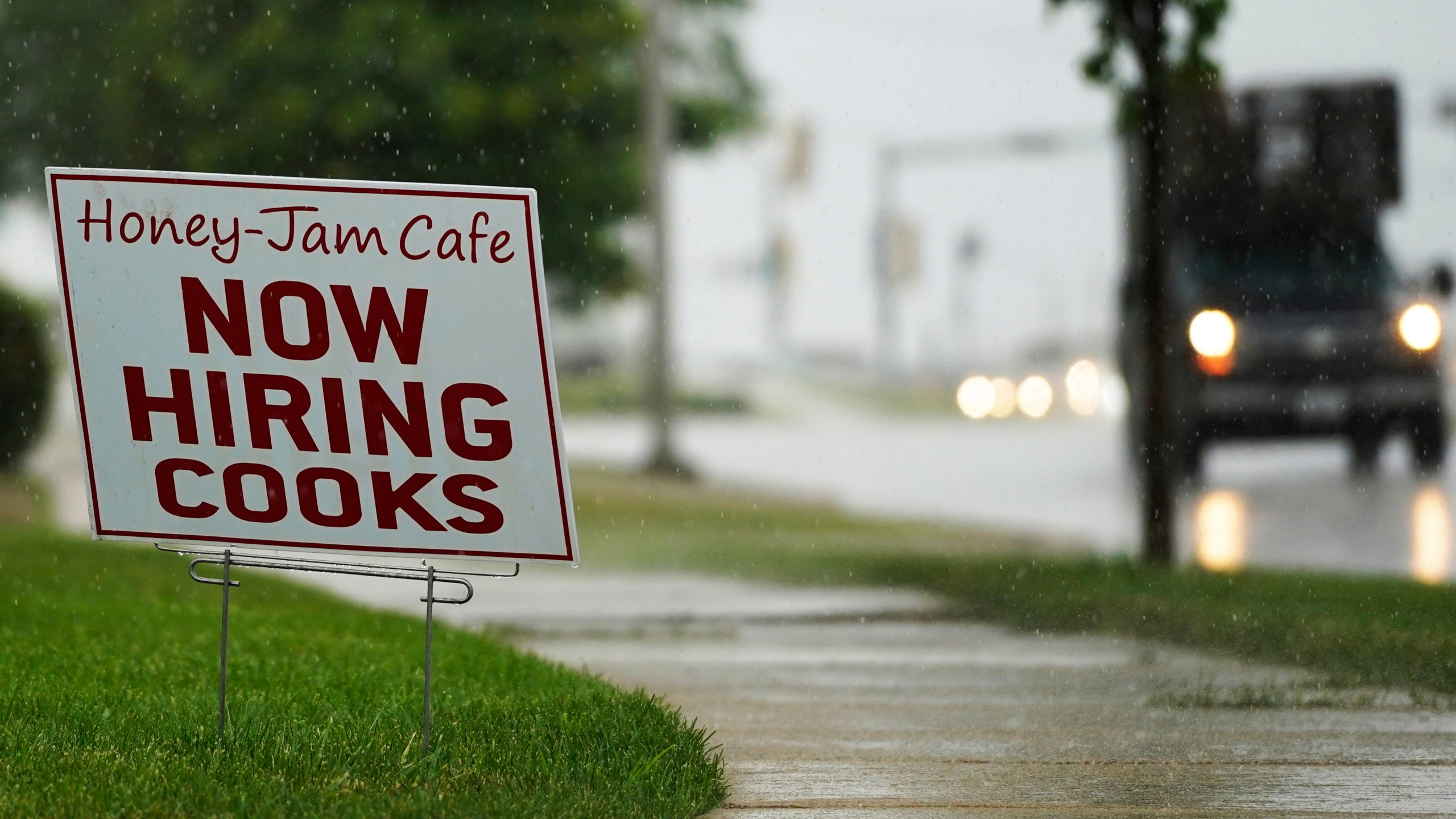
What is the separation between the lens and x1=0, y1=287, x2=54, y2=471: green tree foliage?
18.2 m

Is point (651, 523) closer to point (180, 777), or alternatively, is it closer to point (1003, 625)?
point (1003, 625)

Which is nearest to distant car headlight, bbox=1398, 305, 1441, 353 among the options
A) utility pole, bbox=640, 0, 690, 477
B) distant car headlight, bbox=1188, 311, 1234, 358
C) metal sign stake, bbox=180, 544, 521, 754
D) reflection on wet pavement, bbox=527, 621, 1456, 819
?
distant car headlight, bbox=1188, 311, 1234, 358

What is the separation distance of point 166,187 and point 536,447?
45.0 inches

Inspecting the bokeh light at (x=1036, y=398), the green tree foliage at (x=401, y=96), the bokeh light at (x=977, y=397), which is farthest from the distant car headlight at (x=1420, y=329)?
the bokeh light at (x=977, y=397)

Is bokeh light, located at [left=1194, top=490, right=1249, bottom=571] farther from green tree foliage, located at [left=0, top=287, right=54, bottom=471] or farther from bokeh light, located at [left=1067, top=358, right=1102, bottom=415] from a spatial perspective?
bokeh light, located at [left=1067, top=358, right=1102, bottom=415]

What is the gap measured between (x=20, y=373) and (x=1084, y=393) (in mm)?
26144

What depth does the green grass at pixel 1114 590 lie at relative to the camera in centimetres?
761

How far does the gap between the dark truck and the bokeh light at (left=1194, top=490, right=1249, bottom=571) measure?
2.69ft

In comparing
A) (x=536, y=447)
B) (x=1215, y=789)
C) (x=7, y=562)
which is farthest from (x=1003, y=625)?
(x=7, y=562)

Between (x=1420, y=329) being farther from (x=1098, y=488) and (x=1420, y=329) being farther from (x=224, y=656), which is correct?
(x=224, y=656)

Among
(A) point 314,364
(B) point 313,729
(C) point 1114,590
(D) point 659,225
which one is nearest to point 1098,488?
(D) point 659,225

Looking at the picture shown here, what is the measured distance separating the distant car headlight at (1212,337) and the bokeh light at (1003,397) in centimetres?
2659

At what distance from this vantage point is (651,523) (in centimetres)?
1614

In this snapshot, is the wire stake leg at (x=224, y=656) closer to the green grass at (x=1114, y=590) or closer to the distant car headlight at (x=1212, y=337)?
the green grass at (x=1114, y=590)
